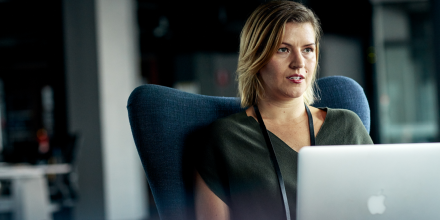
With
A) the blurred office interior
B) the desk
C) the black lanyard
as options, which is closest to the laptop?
the black lanyard

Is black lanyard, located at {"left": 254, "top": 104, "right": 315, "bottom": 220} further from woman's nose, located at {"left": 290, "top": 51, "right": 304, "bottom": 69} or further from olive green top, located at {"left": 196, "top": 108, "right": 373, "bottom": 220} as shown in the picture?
woman's nose, located at {"left": 290, "top": 51, "right": 304, "bottom": 69}

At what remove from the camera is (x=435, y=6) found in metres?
3.58

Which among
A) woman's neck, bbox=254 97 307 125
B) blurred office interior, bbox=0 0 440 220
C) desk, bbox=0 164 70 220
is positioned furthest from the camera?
blurred office interior, bbox=0 0 440 220

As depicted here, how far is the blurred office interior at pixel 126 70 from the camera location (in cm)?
481

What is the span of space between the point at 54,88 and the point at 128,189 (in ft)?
5.06

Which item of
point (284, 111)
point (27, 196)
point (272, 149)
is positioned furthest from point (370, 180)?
point (27, 196)

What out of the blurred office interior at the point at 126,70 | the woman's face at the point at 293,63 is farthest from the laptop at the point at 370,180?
the blurred office interior at the point at 126,70

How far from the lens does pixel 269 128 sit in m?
1.40

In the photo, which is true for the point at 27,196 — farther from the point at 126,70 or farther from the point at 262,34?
the point at 262,34

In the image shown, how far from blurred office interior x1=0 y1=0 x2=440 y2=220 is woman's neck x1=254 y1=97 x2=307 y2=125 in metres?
0.56

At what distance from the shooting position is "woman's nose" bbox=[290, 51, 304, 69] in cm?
132

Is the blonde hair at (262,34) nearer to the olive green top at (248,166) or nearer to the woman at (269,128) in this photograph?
the woman at (269,128)

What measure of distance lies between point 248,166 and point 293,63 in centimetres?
33

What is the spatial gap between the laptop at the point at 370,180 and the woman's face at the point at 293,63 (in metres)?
0.48
